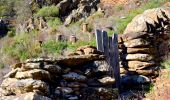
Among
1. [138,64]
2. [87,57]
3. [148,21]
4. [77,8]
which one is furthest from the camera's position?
[77,8]

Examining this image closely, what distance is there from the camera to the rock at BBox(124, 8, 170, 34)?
38.4ft

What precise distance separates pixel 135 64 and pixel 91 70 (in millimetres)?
2110

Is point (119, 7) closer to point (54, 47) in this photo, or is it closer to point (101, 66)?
point (54, 47)

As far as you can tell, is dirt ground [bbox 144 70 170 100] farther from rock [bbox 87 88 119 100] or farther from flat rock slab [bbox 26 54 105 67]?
flat rock slab [bbox 26 54 105 67]

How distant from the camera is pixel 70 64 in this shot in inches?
355

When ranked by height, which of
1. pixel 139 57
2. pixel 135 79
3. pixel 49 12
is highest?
pixel 49 12

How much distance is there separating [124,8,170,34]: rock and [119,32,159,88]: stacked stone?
28 cm

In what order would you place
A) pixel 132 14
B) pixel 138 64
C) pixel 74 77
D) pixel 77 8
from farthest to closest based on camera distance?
pixel 77 8 → pixel 132 14 → pixel 138 64 → pixel 74 77

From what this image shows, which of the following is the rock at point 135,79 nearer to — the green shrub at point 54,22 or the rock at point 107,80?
the rock at point 107,80

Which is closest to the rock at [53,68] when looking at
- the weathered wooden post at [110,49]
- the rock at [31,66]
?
the rock at [31,66]

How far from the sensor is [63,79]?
338 inches

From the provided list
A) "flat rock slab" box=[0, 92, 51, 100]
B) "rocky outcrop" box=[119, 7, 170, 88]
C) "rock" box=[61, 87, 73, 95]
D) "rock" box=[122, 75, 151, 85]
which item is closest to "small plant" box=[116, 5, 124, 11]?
"rocky outcrop" box=[119, 7, 170, 88]

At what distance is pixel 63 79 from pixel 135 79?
7.56 feet

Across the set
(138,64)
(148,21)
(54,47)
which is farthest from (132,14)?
(138,64)
